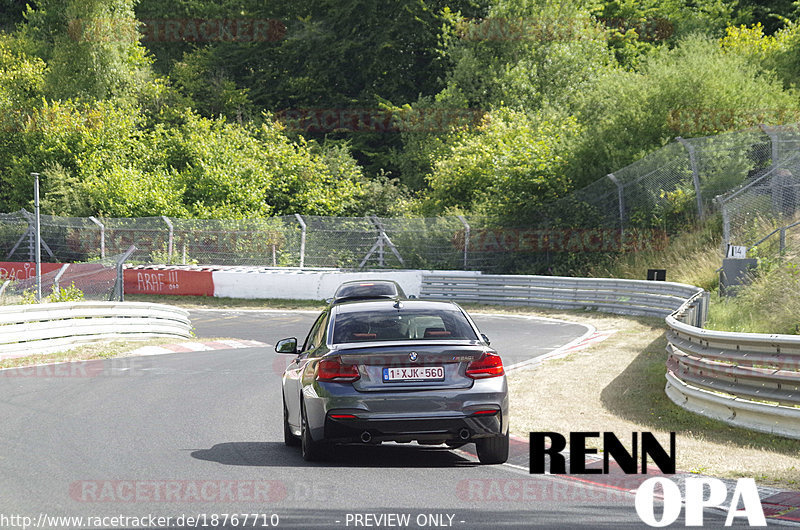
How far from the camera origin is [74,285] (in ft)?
73.5

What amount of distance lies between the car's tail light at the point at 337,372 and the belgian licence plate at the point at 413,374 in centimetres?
25

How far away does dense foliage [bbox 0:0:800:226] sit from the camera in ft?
109

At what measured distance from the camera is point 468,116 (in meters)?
47.6

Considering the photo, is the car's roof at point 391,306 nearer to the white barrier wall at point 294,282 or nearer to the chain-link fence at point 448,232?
the chain-link fence at point 448,232

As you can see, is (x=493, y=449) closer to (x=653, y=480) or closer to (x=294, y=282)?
(x=653, y=480)

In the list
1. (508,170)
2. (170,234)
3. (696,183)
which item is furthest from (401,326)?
(170,234)

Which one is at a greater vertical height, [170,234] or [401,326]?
[170,234]

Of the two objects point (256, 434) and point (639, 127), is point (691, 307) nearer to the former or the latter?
point (256, 434)

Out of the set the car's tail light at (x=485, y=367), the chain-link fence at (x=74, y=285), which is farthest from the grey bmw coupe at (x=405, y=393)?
the chain-link fence at (x=74, y=285)

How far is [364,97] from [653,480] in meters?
49.7

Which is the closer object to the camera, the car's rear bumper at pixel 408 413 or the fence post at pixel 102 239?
the car's rear bumper at pixel 408 413

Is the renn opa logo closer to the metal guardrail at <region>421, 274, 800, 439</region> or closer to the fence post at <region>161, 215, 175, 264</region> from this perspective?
the metal guardrail at <region>421, 274, 800, 439</region>

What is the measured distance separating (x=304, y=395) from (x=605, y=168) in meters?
25.5

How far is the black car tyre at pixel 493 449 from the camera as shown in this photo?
27.6ft
